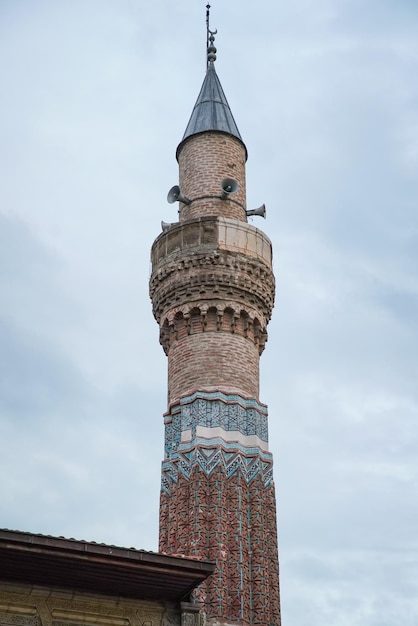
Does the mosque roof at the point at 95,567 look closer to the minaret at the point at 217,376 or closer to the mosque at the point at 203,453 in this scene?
the mosque at the point at 203,453

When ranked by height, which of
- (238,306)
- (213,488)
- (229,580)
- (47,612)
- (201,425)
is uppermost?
(238,306)

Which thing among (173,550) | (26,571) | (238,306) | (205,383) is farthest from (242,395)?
(26,571)

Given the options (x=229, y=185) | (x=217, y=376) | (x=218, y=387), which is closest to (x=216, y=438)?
(x=218, y=387)

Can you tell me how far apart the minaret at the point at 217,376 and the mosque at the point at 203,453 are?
2 cm

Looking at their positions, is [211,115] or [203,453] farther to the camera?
[211,115]

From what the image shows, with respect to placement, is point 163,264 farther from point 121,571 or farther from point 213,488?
point 121,571

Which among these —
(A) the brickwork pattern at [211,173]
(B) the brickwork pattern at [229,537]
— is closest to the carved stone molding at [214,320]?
(A) the brickwork pattern at [211,173]

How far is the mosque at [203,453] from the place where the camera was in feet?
33.2

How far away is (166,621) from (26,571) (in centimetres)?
174

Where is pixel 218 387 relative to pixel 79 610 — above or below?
above

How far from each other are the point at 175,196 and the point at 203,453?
208 inches

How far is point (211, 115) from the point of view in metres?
19.1

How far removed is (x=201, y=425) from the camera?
51.3 ft

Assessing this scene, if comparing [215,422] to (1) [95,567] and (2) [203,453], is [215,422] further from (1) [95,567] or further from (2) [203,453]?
(1) [95,567]
